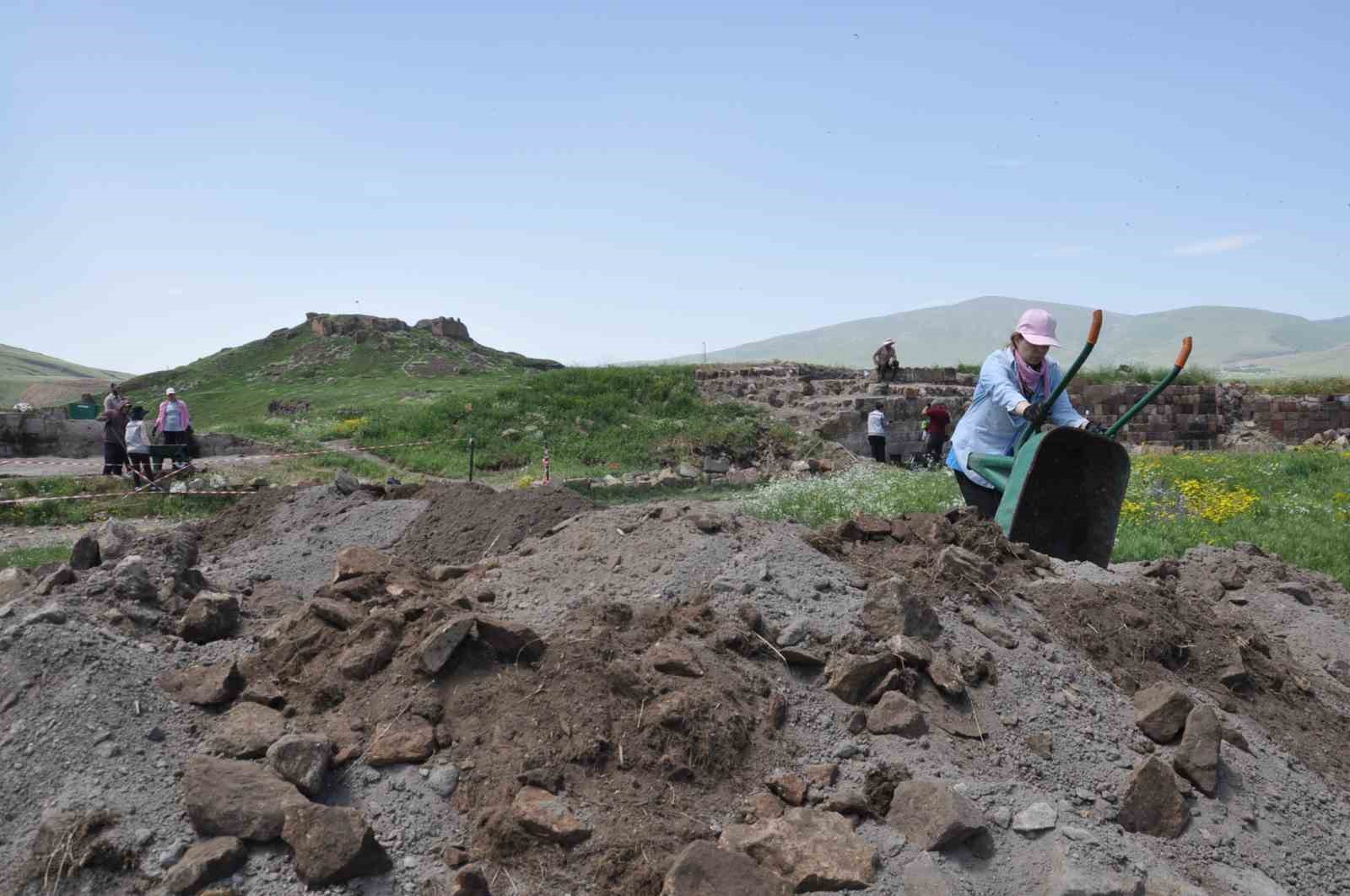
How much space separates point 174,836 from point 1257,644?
502 centimetres

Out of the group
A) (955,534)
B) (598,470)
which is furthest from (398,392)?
(955,534)

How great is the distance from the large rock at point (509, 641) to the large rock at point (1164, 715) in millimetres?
2422

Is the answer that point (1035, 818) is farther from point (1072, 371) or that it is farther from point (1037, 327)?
point (1037, 327)

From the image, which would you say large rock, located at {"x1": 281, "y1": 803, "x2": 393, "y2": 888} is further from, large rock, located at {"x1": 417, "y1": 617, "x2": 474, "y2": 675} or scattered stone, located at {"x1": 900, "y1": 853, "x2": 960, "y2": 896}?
scattered stone, located at {"x1": 900, "y1": 853, "x2": 960, "y2": 896}

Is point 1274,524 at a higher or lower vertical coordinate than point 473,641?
lower

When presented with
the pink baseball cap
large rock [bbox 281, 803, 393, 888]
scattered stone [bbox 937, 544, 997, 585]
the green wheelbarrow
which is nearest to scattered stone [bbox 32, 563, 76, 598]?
large rock [bbox 281, 803, 393, 888]

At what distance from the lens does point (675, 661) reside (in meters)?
3.92

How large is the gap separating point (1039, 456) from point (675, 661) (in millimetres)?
3168

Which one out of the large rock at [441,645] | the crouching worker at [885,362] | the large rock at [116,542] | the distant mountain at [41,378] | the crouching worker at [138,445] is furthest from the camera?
the distant mountain at [41,378]

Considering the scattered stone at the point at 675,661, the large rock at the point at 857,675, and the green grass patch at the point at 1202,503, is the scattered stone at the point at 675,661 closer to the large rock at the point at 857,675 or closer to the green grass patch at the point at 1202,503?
the large rock at the point at 857,675

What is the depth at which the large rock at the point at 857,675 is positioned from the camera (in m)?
3.96

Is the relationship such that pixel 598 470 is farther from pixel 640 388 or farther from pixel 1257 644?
pixel 1257 644

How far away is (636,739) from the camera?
3600mm

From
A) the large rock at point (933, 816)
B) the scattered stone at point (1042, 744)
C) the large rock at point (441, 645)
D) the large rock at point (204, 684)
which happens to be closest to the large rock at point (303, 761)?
the large rock at point (441, 645)
